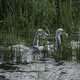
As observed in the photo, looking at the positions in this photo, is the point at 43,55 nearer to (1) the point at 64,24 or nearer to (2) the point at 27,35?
(2) the point at 27,35

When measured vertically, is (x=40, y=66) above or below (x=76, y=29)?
below

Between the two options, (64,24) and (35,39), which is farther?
(64,24)

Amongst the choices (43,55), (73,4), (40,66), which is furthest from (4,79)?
(73,4)

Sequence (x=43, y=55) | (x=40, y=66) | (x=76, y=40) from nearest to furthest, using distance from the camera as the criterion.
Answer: (x=40, y=66), (x=43, y=55), (x=76, y=40)

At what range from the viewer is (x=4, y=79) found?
14.4ft

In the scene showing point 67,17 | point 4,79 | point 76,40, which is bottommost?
point 4,79

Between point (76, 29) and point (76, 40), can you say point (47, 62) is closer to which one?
A: point (76, 40)

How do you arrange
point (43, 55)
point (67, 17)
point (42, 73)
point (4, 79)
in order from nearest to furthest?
point (4, 79), point (42, 73), point (43, 55), point (67, 17)

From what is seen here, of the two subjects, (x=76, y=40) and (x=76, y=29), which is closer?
(x=76, y=40)

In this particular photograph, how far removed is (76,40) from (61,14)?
6.45 ft

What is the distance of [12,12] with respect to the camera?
10.1 meters

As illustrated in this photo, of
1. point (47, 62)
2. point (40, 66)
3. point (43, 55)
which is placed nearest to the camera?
point (40, 66)

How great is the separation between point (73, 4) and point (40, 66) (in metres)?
5.12

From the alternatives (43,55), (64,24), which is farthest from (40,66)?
(64,24)
